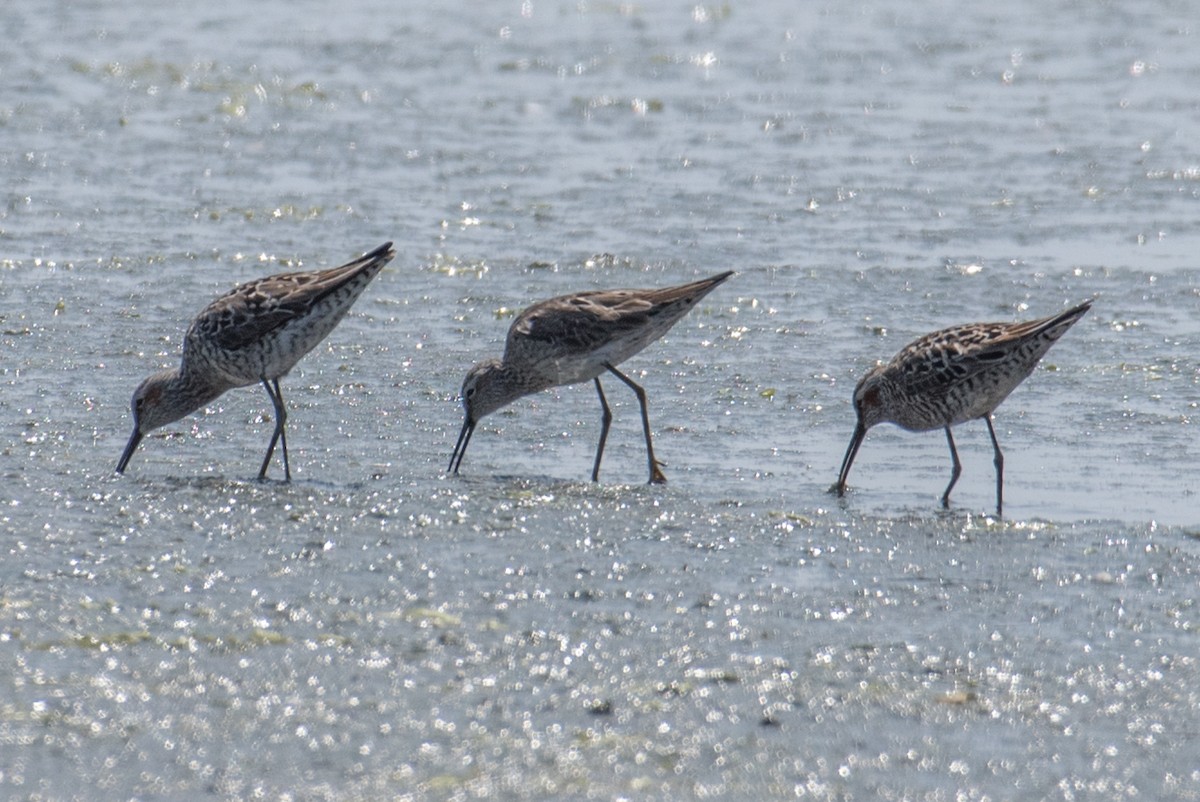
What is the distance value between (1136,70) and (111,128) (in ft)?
38.7

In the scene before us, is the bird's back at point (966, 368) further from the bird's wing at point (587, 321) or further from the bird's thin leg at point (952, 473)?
the bird's wing at point (587, 321)

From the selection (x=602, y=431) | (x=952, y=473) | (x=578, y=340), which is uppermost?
(x=578, y=340)

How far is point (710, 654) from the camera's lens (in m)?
6.47

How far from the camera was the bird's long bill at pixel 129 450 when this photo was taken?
9109 mm

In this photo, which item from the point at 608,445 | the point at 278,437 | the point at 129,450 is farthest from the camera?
the point at 608,445

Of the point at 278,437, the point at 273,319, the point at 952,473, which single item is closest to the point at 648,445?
the point at 952,473

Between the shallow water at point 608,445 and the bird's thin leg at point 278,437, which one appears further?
the bird's thin leg at point 278,437

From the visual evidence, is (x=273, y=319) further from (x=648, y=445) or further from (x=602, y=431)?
(x=648, y=445)

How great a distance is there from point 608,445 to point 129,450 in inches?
106

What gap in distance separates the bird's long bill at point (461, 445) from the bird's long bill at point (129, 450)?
1.63 m

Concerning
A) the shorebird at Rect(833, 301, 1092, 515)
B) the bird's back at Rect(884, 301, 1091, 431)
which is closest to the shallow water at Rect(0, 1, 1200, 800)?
the shorebird at Rect(833, 301, 1092, 515)

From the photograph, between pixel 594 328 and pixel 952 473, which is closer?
pixel 952 473

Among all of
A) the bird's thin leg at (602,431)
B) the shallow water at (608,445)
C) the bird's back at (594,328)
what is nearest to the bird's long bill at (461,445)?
the shallow water at (608,445)

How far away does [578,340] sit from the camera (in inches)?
400
